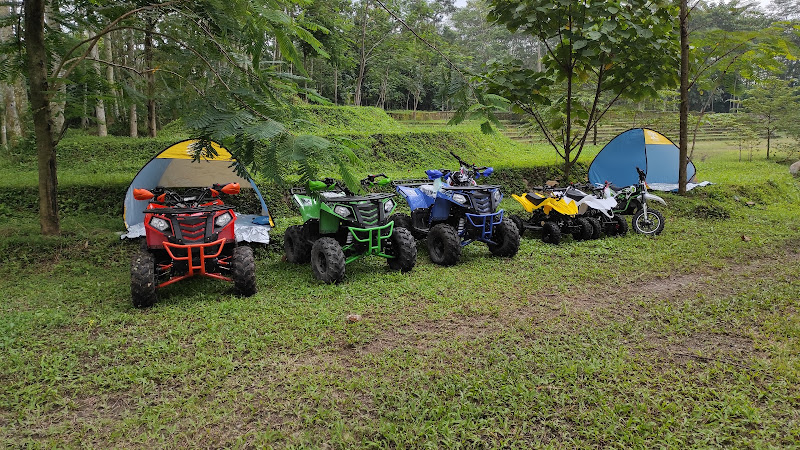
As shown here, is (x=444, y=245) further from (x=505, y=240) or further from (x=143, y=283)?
(x=143, y=283)

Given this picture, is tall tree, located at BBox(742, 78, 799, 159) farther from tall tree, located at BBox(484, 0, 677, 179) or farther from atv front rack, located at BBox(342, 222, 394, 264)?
atv front rack, located at BBox(342, 222, 394, 264)

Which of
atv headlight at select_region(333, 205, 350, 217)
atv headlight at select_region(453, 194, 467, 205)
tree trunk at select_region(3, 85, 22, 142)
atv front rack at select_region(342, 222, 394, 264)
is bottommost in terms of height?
atv front rack at select_region(342, 222, 394, 264)

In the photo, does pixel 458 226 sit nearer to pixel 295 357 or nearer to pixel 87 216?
pixel 295 357

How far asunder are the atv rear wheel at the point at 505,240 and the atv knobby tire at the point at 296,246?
2534 millimetres

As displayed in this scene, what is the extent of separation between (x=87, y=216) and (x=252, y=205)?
2.45m

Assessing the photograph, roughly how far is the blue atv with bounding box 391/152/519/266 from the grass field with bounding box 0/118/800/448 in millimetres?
359

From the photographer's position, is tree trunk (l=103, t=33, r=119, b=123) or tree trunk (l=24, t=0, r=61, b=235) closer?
tree trunk (l=24, t=0, r=61, b=235)

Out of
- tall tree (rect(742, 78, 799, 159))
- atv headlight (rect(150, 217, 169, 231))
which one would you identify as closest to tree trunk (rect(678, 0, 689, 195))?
atv headlight (rect(150, 217, 169, 231))

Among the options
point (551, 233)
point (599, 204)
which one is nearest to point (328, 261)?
point (551, 233)

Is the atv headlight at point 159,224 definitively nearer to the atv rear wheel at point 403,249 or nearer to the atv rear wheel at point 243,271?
the atv rear wheel at point 243,271

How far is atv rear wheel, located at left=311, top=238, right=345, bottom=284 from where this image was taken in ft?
16.3

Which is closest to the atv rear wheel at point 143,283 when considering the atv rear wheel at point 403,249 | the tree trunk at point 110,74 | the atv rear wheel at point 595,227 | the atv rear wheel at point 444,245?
the tree trunk at point 110,74

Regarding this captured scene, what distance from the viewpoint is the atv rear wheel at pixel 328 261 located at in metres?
4.95

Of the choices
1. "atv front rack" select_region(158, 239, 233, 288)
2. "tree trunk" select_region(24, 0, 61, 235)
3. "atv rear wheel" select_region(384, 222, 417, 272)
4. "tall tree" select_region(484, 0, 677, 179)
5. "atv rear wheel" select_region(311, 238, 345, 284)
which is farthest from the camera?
"tall tree" select_region(484, 0, 677, 179)
